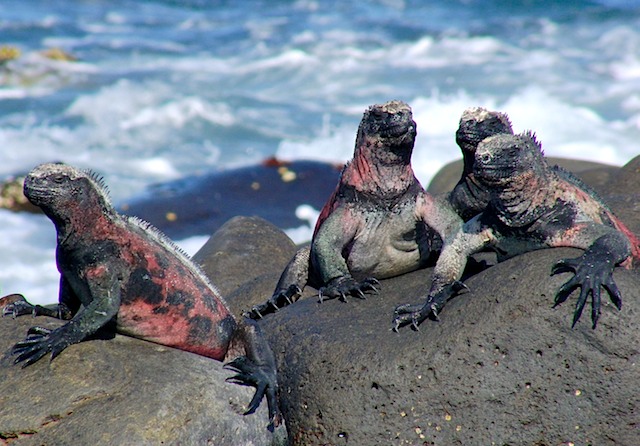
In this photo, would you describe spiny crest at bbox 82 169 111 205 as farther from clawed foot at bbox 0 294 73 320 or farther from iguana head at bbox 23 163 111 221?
clawed foot at bbox 0 294 73 320

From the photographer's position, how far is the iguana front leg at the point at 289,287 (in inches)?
261

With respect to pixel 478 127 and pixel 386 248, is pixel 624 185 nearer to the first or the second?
pixel 478 127

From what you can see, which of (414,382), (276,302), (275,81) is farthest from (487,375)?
(275,81)

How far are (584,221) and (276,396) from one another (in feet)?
6.85

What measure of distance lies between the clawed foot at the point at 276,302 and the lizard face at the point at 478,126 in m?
1.64

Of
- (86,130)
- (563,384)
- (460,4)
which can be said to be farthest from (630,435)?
(460,4)

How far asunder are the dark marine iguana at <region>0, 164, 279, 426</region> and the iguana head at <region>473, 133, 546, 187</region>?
1.73m

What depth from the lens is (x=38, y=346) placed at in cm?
504

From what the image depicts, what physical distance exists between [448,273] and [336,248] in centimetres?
113

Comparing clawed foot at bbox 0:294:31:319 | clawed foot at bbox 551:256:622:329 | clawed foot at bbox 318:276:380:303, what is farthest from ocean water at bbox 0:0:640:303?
clawed foot at bbox 551:256:622:329

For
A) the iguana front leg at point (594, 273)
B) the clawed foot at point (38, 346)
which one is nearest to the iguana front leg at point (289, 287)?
the clawed foot at point (38, 346)

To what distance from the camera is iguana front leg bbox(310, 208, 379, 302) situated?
248 inches

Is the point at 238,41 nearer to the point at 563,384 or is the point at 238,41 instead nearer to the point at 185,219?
the point at 185,219

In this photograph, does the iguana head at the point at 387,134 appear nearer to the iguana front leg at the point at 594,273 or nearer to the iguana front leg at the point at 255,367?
the iguana front leg at the point at 255,367
